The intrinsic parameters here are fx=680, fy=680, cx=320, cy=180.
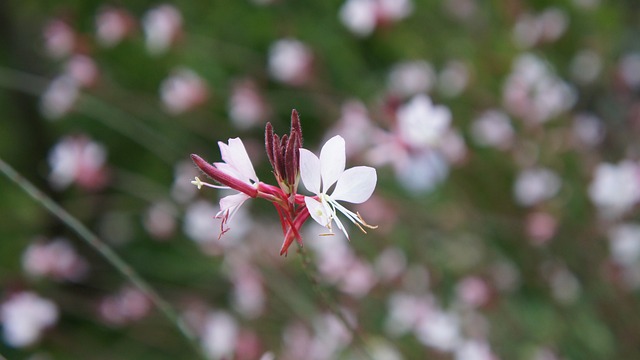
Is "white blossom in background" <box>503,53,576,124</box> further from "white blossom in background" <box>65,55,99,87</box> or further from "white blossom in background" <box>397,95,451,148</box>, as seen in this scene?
"white blossom in background" <box>65,55,99,87</box>

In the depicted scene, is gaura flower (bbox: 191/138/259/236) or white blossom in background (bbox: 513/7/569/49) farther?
white blossom in background (bbox: 513/7/569/49)

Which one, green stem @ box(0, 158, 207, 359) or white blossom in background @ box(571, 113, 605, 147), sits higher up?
white blossom in background @ box(571, 113, 605, 147)

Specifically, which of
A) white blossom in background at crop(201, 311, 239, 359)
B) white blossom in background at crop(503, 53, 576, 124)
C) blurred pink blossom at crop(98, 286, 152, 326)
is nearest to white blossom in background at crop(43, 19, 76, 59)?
blurred pink blossom at crop(98, 286, 152, 326)

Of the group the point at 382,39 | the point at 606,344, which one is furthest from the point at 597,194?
the point at 382,39

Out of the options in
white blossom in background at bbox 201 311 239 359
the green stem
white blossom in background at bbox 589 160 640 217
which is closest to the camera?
the green stem

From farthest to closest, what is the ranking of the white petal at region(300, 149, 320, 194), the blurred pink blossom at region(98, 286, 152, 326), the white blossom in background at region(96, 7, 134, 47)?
the white blossom in background at region(96, 7, 134, 47)
the blurred pink blossom at region(98, 286, 152, 326)
the white petal at region(300, 149, 320, 194)

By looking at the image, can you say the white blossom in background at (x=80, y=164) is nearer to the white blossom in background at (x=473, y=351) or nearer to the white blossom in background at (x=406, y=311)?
the white blossom in background at (x=406, y=311)

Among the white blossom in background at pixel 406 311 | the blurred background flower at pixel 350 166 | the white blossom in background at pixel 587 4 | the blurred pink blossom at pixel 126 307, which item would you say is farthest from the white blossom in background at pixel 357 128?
the white blossom in background at pixel 587 4
